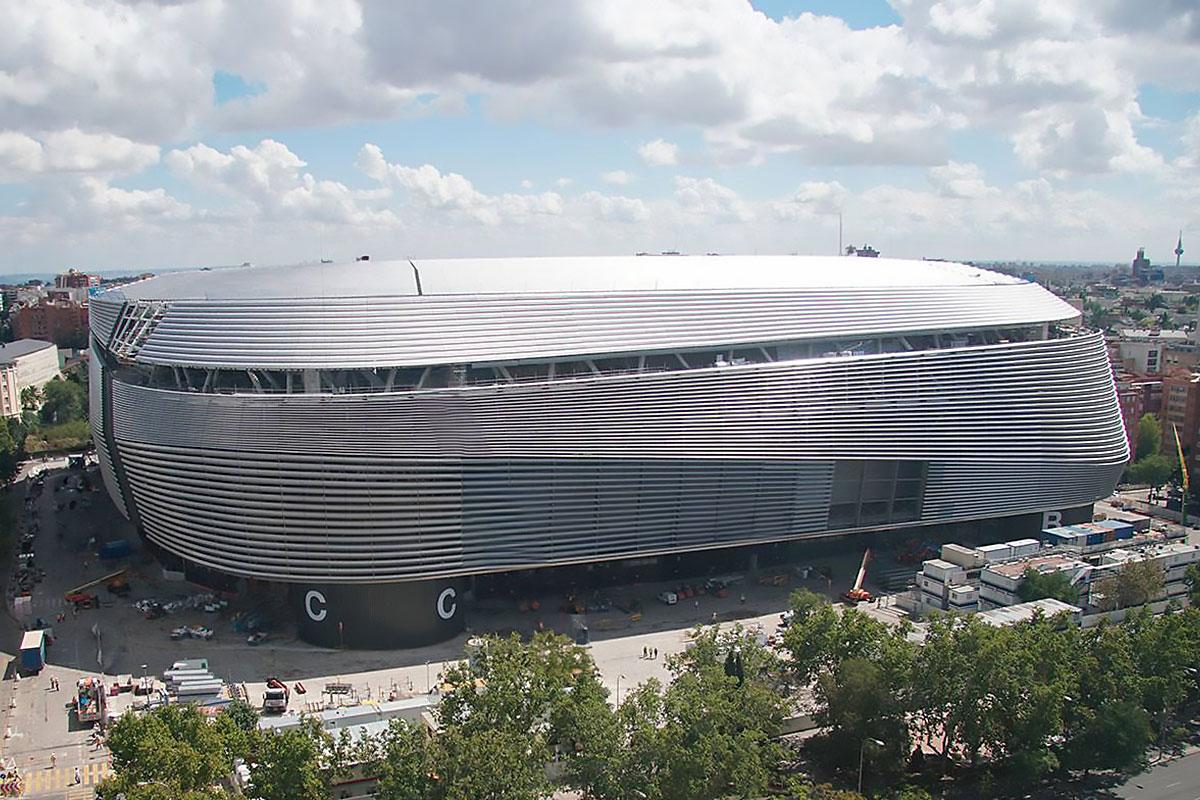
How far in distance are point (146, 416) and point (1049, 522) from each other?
60.6 metres

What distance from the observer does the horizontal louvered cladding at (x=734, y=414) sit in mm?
52500

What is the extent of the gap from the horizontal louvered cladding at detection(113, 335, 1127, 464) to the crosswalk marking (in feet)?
56.7

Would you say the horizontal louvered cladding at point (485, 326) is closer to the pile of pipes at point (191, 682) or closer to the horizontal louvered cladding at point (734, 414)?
the horizontal louvered cladding at point (734, 414)

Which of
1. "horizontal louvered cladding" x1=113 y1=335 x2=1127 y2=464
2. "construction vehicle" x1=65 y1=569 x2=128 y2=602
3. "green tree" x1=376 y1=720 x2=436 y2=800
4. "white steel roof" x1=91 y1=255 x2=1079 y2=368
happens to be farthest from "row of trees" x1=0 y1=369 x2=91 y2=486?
"green tree" x1=376 y1=720 x2=436 y2=800

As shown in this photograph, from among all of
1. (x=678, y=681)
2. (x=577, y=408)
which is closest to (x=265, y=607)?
(x=577, y=408)

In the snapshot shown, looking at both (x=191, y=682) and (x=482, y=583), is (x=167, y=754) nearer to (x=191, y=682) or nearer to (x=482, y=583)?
(x=191, y=682)

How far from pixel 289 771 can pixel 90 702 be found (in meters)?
17.7

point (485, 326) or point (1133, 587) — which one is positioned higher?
point (485, 326)

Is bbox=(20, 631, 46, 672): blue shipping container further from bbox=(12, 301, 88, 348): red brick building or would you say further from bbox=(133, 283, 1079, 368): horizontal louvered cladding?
bbox=(12, 301, 88, 348): red brick building

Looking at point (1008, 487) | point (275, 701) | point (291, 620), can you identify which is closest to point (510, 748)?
point (275, 701)

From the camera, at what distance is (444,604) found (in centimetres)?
5556

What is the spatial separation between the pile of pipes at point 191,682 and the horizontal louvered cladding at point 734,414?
1159 cm

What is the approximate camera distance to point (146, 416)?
2253 inches

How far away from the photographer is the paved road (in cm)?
4122
